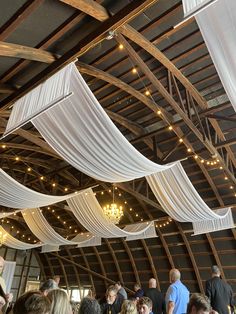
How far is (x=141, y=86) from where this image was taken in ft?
20.7

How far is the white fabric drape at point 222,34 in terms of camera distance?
2977mm

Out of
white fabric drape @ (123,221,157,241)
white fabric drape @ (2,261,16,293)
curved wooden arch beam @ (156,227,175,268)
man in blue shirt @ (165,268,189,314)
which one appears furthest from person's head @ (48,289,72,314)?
white fabric drape @ (2,261,16,293)

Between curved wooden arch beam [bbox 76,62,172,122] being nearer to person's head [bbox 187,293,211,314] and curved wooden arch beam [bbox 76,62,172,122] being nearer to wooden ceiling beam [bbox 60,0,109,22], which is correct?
wooden ceiling beam [bbox 60,0,109,22]

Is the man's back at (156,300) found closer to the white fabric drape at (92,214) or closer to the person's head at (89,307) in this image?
the person's head at (89,307)

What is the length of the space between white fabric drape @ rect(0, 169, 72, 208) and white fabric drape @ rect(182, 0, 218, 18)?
512 centimetres

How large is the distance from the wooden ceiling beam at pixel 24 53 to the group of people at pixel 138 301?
8.63 ft

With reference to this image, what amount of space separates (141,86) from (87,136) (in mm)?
2070

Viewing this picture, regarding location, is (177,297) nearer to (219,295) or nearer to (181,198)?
(219,295)

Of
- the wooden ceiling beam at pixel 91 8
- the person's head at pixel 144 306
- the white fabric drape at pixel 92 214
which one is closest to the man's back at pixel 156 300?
the person's head at pixel 144 306

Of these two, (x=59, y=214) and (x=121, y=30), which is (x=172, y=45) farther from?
(x=59, y=214)

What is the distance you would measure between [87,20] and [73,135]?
1645 mm

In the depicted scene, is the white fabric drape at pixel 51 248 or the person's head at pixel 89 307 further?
the white fabric drape at pixel 51 248

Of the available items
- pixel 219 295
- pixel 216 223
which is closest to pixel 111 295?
pixel 219 295

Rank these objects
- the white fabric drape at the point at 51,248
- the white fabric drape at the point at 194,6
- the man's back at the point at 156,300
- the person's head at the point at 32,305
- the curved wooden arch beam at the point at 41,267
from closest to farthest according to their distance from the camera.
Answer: the person's head at the point at 32,305, the white fabric drape at the point at 194,6, the man's back at the point at 156,300, the white fabric drape at the point at 51,248, the curved wooden arch beam at the point at 41,267
